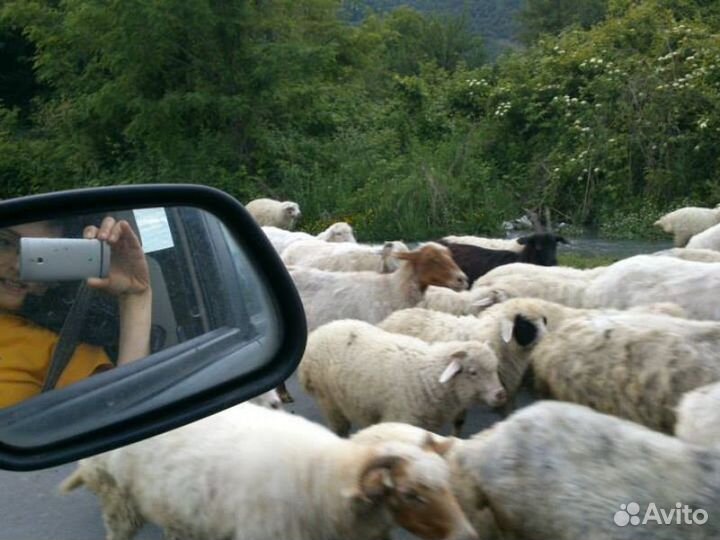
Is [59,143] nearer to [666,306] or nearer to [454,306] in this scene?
[454,306]

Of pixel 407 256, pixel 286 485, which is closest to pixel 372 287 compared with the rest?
pixel 407 256

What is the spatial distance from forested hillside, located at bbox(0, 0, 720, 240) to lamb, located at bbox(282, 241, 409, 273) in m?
7.02

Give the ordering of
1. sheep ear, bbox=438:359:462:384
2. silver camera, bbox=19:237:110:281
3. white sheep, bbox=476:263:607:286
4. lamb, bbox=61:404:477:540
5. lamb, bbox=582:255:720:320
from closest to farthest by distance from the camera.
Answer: silver camera, bbox=19:237:110:281 → lamb, bbox=61:404:477:540 → sheep ear, bbox=438:359:462:384 → lamb, bbox=582:255:720:320 → white sheep, bbox=476:263:607:286

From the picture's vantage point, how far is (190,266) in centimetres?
288

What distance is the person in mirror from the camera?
232 cm

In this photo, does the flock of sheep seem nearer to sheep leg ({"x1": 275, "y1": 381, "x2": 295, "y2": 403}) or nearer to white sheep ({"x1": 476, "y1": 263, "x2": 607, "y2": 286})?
sheep leg ({"x1": 275, "y1": 381, "x2": 295, "y2": 403})

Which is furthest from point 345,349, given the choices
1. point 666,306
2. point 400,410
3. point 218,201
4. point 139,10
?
point 139,10

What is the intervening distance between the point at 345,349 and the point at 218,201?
3.17 meters

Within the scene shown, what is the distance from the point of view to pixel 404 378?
6.02m

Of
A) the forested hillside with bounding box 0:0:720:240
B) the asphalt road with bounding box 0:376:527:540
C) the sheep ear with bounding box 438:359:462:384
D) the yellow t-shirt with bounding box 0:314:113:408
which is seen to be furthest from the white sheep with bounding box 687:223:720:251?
the yellow t-shirt with bounding box 0:314:113:408

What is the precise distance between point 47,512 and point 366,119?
2042 centimetres

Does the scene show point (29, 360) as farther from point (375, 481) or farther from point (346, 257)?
point (346, 257)

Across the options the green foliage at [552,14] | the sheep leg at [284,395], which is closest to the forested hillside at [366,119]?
the sheep leg at [284,395]

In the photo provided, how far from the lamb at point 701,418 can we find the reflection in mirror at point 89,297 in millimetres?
2387
